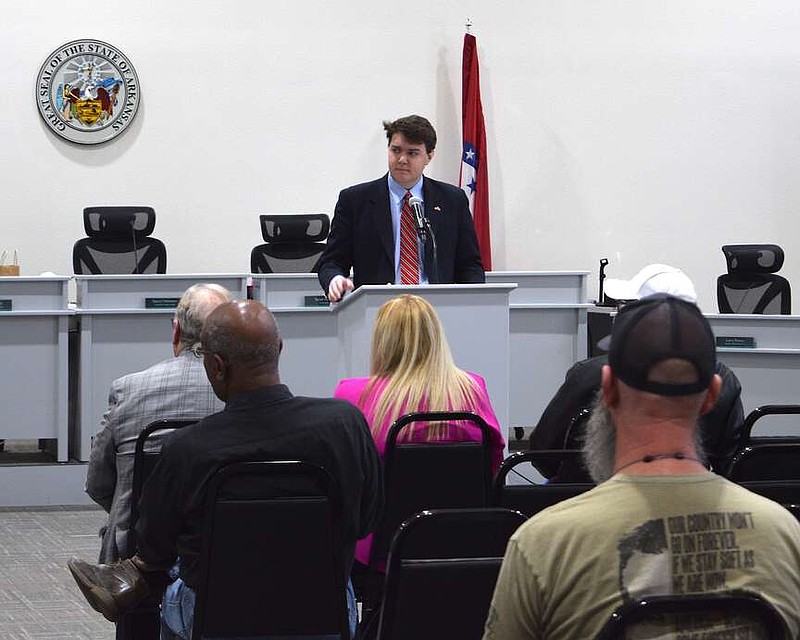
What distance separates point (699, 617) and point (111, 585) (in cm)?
172

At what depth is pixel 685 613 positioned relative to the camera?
144cm

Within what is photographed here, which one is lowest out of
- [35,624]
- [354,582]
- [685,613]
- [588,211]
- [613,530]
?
[35,624]

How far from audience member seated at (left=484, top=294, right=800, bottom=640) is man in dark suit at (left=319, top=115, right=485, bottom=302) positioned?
329cm

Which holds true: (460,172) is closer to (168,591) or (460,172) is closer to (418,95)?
(418,95)

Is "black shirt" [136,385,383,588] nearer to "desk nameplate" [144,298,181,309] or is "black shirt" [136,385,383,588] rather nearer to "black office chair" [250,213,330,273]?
"desk nameplate" [144,298,181,309]

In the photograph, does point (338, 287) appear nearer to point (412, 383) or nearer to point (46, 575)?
point (412, 383)

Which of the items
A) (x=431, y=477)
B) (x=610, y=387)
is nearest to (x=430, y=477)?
(x=431, y=477)

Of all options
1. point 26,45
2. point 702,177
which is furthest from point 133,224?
point 702,177

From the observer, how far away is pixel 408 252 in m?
4.78

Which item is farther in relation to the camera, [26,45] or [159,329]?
[26,45]

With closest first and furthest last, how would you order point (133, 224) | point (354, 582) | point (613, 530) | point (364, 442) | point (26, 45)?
point (613, 530)
point (364, 442)
point (354, 582)
point (133, 224)
point (26, 45)

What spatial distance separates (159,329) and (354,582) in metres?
4.05

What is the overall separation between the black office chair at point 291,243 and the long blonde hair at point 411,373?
16.2 ft

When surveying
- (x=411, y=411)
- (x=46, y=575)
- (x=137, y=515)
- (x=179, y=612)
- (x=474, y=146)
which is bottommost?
(x=46, y=575)
